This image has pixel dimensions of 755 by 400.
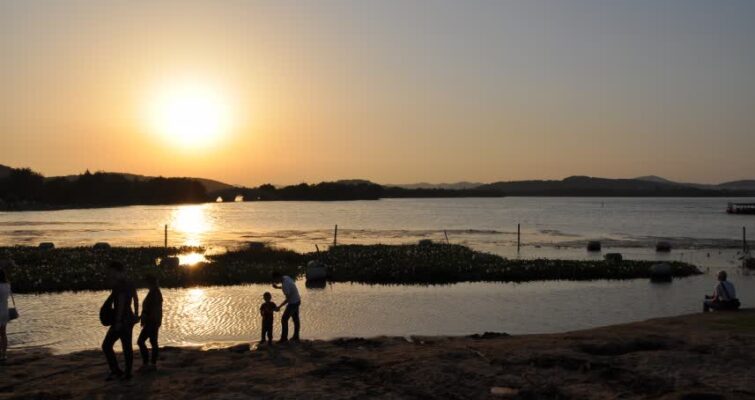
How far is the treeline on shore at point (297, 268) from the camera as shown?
34125 millimetres

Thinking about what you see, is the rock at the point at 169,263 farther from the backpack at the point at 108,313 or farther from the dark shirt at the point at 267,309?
the backpack at the point at 108,313

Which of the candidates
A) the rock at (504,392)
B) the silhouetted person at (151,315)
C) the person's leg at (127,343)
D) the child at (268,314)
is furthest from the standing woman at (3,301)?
the rock at (504,392)

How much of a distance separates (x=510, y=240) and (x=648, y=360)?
2276 inches

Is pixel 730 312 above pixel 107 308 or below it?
below

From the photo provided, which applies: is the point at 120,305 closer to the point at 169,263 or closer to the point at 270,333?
the point at 270,333

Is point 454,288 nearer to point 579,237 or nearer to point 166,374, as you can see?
point 166,374

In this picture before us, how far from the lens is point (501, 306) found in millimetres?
28266

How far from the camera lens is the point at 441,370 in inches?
570

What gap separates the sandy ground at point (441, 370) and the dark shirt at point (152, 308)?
4.07 ft

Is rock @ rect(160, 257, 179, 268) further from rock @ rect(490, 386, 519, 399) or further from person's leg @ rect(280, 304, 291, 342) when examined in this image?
rock @ rect(490, 386, 519, 399)

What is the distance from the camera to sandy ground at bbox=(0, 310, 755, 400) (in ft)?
42.7

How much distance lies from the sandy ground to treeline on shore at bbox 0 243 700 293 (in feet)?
51.7

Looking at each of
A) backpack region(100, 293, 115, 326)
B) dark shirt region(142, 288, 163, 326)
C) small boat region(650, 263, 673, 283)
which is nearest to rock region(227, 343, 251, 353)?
dark shirt region(142, 288, 163, 326)

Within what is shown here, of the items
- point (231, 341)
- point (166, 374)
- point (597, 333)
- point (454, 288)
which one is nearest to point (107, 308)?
point (166, 374)
